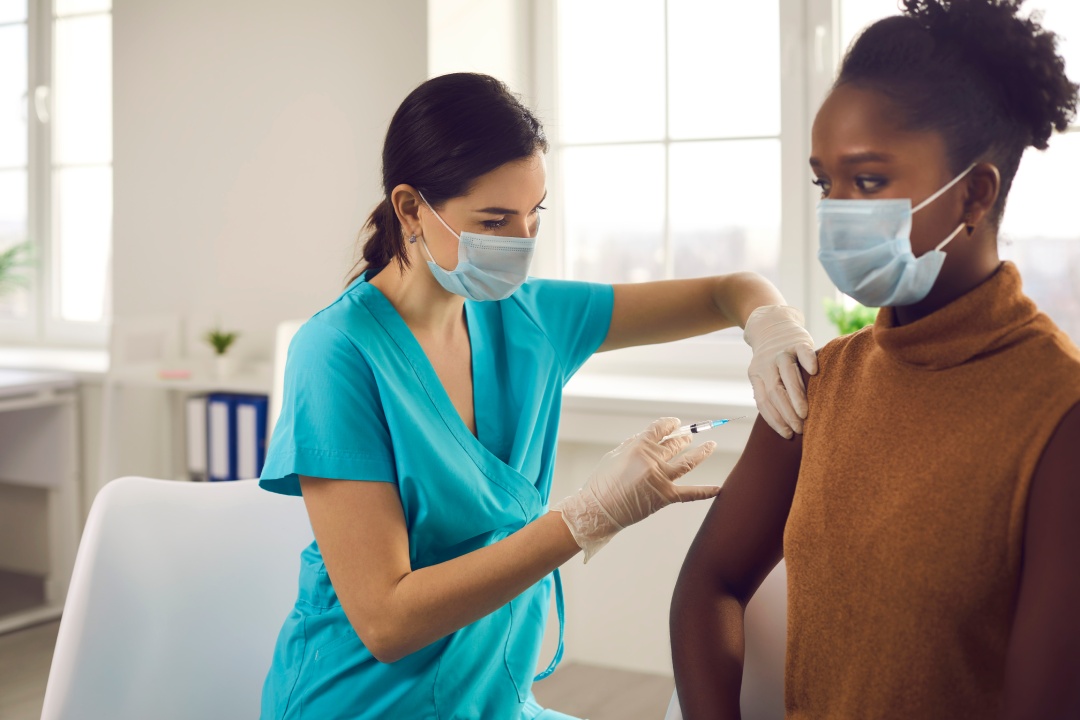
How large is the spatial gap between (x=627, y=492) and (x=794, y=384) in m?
0.22

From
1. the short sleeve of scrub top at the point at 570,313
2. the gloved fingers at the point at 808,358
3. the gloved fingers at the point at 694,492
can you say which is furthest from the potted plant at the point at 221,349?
the gloved fingers at the point at 808,358

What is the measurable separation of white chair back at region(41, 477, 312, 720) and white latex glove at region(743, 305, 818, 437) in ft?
2.34

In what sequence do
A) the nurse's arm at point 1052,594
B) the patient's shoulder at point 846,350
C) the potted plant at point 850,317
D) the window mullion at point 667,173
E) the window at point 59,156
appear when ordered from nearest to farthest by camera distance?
the nurse's arm at point 1052,594, the patient's shoulder at point 846,350, the potted plant at point 850,317, the window mullion at point 667,173, the window at point 59,156

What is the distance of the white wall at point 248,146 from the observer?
9.59 feet

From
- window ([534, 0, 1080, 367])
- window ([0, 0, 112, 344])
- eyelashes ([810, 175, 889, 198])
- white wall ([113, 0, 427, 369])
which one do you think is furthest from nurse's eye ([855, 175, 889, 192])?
window ([0, 0, 112, 344])

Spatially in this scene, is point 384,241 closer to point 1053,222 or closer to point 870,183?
point 870,183

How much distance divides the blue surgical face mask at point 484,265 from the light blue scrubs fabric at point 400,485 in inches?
3.5

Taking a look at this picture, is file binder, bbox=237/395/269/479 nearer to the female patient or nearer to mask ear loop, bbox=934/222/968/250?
the female patient

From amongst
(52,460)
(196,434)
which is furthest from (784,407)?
(52,460)

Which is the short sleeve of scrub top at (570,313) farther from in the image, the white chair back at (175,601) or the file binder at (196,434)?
the file binder at (196,434)

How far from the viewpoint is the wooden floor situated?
2592 millimetres

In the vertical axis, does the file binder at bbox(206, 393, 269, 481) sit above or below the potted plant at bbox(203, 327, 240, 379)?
below

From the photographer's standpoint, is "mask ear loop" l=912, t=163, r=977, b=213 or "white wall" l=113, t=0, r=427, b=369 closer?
"mask ear loop" l=912, t=163, r=977, b=213

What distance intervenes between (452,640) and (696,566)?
1.09ft
